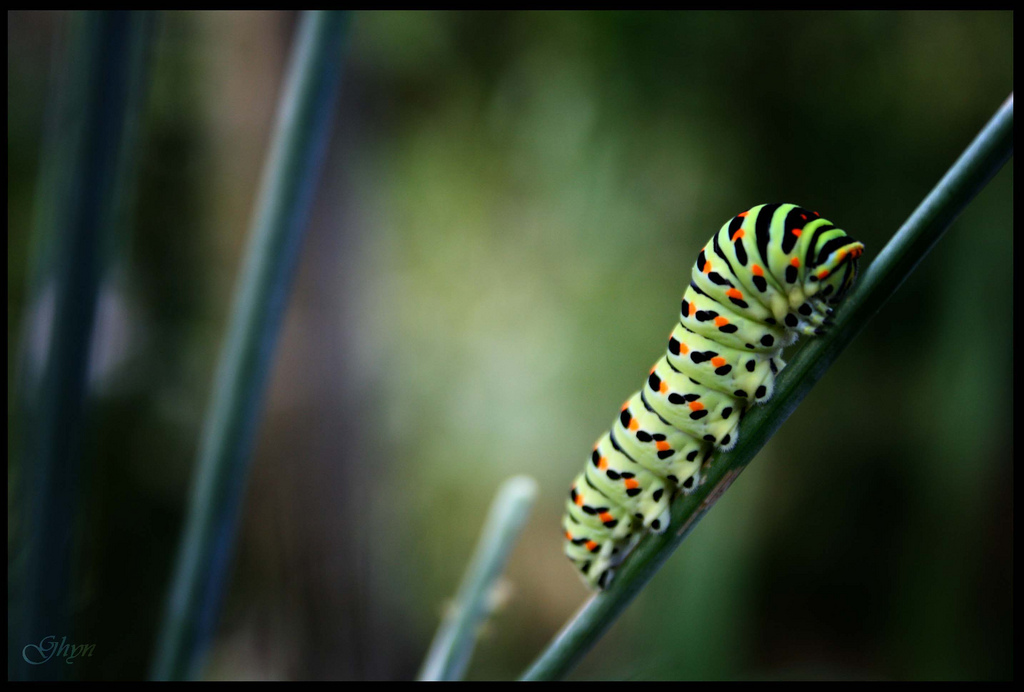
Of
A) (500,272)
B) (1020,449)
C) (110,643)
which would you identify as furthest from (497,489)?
(1020,449)

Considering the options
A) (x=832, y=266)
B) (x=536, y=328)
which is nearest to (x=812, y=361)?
(x=832, y=266)

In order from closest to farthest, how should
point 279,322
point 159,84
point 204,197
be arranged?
1. point 279,322
2. point 159,84
3. point 204,197

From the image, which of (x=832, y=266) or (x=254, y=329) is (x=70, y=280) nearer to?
(x=254, y=329)

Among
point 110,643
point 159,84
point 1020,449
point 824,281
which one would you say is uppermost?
point 824,281

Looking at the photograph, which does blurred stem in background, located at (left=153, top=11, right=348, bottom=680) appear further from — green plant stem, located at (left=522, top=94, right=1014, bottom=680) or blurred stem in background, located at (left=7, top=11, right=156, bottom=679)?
green plant stem, located at (left=522, top=94, right=1014, bottom=680)

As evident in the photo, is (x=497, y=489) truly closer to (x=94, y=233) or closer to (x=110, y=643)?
(x=110, y=643)

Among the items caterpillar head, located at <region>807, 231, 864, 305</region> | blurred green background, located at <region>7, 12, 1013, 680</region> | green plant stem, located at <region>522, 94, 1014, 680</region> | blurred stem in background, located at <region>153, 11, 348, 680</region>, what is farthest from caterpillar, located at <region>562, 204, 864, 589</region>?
blurred green background, located at <region>7, 12, 1013, 680</region>
